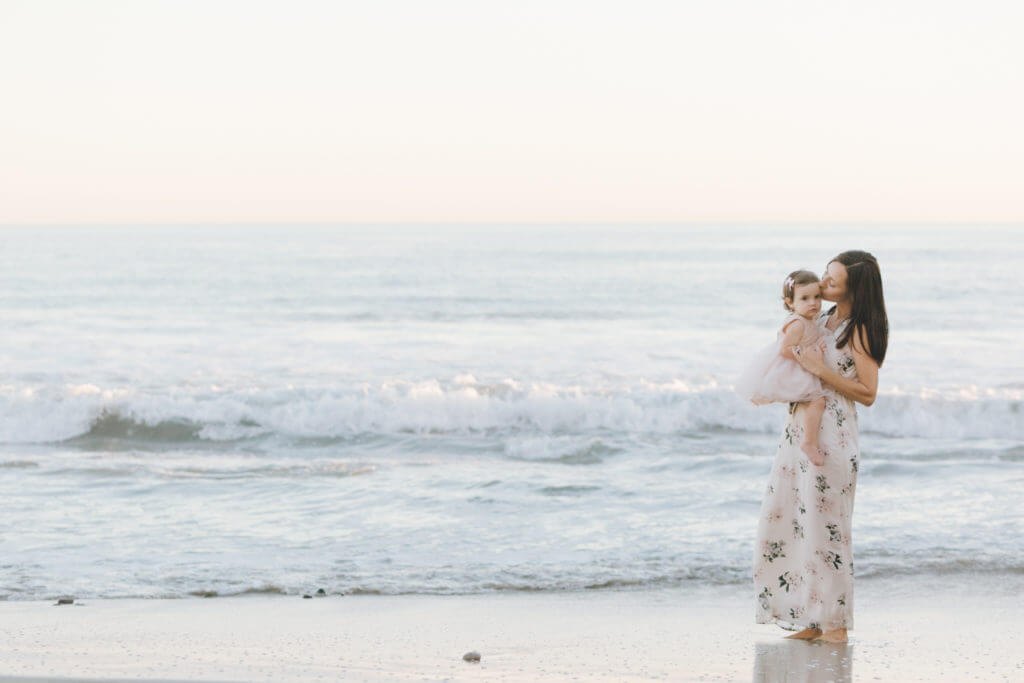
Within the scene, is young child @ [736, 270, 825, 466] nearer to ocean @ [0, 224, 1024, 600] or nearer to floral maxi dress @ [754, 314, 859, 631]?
floral maxi dress @ [754, 314, 859, 631]

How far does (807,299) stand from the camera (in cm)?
403

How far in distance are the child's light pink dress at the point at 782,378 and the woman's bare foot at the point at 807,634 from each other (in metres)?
0.96

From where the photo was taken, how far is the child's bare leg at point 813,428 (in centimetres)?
407

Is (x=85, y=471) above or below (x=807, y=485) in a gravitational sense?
below

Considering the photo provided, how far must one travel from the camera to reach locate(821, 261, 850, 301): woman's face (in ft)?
13.1

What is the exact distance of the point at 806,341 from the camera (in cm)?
406

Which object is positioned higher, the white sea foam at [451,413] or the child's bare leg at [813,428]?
the child's bare leg at [813,428]

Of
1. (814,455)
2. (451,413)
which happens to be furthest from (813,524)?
(451,413)

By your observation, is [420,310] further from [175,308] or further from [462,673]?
[462,673]

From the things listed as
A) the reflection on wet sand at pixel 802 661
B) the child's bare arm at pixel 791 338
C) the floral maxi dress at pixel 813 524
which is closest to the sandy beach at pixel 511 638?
the reflection on wet sand at pixel 802 661

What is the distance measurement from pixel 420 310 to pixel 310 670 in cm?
2389

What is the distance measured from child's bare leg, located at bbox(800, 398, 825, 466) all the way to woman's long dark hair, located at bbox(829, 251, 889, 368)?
0.28 m

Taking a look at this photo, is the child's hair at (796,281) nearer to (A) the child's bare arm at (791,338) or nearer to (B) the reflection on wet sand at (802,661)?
(A) the child's bare arm at (791,338)

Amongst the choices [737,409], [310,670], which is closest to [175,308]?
[737,409]
